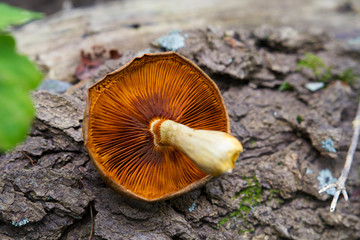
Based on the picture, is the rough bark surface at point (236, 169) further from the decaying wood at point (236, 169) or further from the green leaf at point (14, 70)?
the green leaf at point (14, 70)

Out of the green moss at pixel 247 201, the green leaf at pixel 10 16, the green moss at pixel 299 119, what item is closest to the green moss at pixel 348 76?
the green moss at pixel 299 119

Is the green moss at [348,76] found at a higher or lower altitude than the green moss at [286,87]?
lower

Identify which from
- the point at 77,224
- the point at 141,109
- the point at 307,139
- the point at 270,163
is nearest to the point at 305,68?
the point at 307,139

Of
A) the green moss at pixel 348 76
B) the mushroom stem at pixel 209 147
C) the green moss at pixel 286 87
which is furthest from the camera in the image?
the green moss at pixel 348 76

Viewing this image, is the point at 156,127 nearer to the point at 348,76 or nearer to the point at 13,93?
the point at 13,93

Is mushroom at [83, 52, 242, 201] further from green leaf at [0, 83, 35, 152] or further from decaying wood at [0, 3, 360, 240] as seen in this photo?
green leaf at [0, 83, 35, 152]

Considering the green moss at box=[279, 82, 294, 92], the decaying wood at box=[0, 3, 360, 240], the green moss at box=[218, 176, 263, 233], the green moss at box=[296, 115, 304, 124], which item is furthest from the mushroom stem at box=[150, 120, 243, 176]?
the green moss at box=[279, 82, 294, 92]
